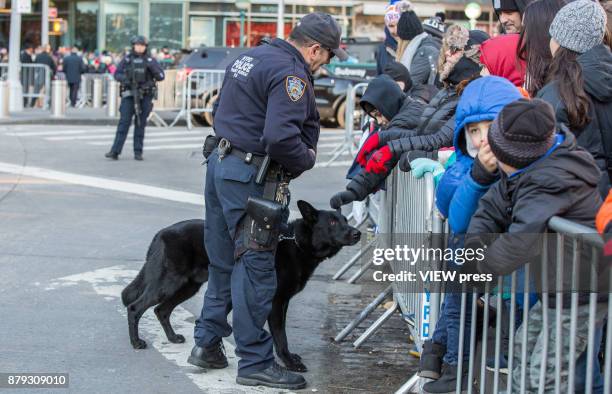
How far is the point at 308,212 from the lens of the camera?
6.09 metres

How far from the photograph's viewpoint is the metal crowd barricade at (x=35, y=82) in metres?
26.7

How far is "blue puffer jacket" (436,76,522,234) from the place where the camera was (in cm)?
432

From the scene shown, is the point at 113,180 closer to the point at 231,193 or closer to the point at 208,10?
the point at 231,193

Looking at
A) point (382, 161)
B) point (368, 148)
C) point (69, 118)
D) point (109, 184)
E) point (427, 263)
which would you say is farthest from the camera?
point (69, 118)

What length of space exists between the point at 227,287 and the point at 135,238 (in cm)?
408

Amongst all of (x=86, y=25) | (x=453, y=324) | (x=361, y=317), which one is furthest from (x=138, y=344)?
(x=86, y=25)

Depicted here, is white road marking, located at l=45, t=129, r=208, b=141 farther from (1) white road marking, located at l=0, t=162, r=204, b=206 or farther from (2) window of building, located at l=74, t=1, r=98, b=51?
(2) window of building, located at l=74, t=1, r=98, b=51

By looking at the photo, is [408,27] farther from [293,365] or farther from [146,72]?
[146,72]

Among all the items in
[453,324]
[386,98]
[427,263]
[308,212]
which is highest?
[386,98]

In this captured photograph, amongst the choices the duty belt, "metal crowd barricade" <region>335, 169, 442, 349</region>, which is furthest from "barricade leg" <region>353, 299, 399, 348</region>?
the duty belt

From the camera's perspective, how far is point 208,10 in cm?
4675

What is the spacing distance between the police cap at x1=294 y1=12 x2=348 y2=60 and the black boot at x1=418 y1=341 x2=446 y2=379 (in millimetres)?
1738

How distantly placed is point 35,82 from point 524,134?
24588mm

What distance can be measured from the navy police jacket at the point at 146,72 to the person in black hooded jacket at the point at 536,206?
12.8 m
